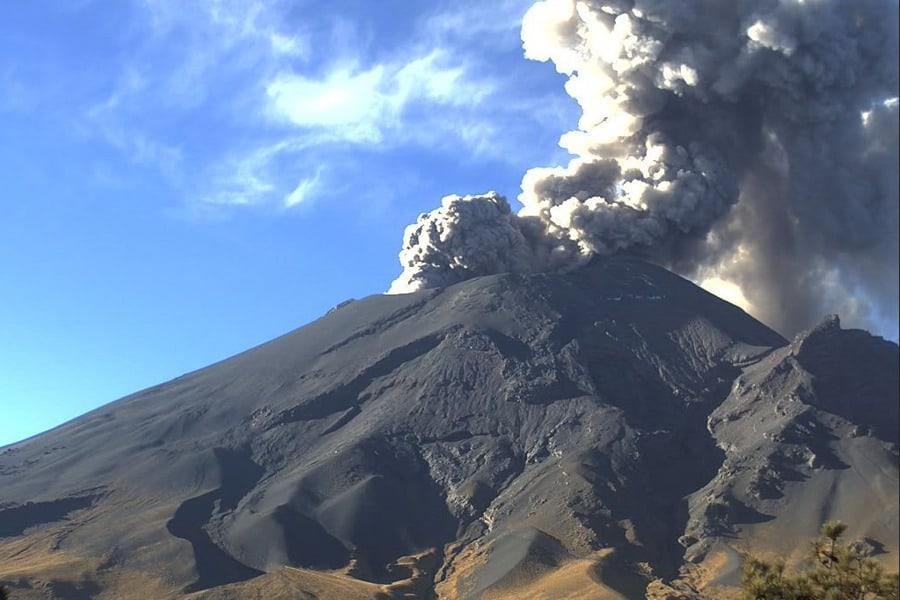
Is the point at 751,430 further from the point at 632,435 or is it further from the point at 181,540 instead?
the point at 181,540

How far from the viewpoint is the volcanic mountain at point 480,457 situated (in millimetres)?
79938

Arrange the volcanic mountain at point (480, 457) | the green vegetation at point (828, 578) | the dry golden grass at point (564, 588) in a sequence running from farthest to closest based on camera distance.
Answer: the volcanic mountain at point (480, 457)
the dry golden grass at point (564, 588)
the green vegetation at point (828, 578)

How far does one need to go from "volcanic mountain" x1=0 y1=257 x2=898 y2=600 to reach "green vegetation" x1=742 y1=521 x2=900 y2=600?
1798 inches

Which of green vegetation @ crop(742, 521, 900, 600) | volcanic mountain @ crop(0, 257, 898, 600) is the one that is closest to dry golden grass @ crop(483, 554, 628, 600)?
volcanic mountain @ crop(0, 257, 898, 600)

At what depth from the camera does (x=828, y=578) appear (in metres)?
15.8

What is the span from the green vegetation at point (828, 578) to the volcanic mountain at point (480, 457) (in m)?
45.7

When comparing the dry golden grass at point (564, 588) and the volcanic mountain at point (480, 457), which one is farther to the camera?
the volcanic mountain at point (480, 457)

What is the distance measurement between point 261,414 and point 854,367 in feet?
194

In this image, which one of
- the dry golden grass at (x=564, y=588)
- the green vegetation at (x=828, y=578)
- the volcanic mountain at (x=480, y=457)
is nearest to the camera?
the green vegetation at (x=828, y=578)

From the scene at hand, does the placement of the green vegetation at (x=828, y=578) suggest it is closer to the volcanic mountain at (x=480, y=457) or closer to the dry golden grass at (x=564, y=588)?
the volcanic mountain at (x=480, y=457)

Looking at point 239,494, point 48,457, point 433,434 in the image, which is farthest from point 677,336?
point 48,457

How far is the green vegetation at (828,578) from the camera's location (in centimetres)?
1529

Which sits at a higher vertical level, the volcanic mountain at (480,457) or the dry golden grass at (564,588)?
the volcanic mountain at (480,457)

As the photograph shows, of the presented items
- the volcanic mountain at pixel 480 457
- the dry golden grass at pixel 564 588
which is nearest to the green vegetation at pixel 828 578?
the volcanic mountain at pixel 480 457
